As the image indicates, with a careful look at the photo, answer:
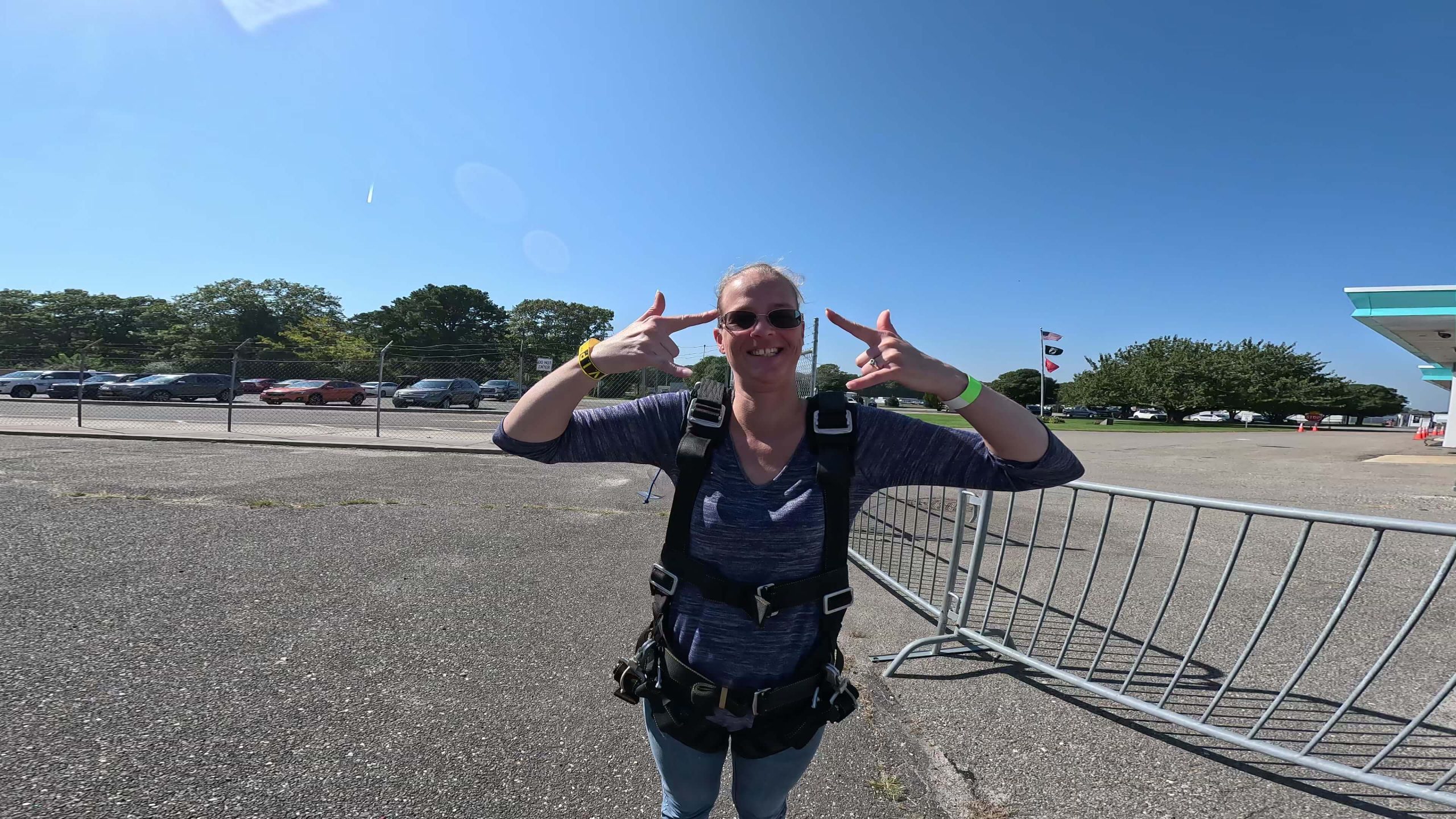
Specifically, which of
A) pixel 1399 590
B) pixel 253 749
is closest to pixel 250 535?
pixel 253 749

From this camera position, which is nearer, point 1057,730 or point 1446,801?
point 1446,801

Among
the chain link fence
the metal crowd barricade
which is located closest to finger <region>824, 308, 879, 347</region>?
the metal crowd barricade

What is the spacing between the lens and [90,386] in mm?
27781

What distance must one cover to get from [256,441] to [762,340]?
1486 cm

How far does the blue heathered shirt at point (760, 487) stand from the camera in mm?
1371

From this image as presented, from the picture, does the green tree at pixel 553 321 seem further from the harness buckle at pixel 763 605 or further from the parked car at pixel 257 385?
the harness buckle at pixel 763 605

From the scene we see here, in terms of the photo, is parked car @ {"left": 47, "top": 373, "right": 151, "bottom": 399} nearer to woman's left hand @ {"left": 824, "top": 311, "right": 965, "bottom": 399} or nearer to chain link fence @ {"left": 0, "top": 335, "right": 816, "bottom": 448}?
chain link fence @ {"left": 0, "top": 335, "right": 816, "bottom": 448}

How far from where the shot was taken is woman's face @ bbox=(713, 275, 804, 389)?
1405 mm

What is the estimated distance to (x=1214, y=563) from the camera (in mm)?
5863

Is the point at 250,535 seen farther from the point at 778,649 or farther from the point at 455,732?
the point at 778,649

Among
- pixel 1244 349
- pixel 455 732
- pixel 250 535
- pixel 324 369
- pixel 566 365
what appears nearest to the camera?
pixel 566 365

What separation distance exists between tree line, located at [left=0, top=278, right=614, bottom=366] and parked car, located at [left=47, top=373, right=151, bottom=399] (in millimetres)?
29596

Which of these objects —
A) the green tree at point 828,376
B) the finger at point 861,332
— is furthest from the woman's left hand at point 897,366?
the green tree at point 828,376

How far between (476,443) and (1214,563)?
1336cm
